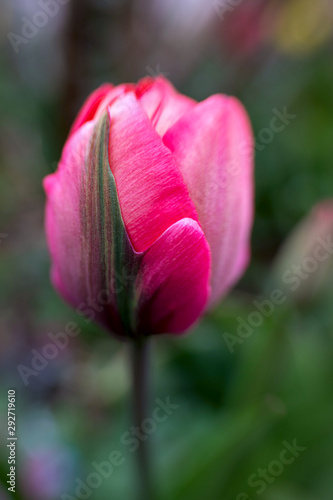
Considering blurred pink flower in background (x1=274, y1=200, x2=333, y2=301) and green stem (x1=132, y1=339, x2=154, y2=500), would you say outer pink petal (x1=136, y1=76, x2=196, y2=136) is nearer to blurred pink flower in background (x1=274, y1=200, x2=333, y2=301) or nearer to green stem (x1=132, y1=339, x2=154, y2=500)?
green stem (x1=132, y1=339, x2=154, y2=500)

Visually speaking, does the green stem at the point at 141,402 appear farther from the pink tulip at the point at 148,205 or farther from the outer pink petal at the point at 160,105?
the outer pink petal at the point at 160,105

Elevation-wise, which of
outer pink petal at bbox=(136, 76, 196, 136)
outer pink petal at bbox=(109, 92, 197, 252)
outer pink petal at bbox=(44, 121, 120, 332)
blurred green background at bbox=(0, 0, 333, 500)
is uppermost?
outer pink petal at bbox=(136, 76, 196, 136)

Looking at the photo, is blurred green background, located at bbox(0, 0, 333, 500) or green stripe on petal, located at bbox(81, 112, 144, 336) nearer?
green stripe on petal, located at bbox(81, 112, 144, 336)

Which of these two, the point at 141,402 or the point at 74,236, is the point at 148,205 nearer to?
the point at 74,236

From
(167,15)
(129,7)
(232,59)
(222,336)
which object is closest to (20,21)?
(129,7)

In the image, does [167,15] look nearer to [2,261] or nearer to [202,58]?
[202,58]

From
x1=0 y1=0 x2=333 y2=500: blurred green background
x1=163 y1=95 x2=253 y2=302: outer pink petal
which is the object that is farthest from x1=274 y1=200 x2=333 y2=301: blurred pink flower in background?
x1=163 y1=95 x2=253 y2=302: outer pink petal

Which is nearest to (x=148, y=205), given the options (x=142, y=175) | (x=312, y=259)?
(x=142, y=175)
